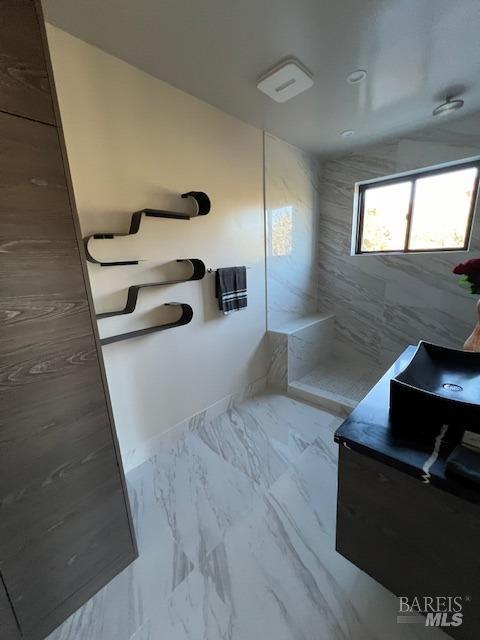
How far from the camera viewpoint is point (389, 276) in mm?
2834

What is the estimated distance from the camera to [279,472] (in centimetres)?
177

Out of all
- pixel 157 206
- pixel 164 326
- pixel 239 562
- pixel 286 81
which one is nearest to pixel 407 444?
pixel 239 562

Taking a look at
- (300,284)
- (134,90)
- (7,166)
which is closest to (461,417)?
(7,166)

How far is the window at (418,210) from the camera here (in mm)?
2387

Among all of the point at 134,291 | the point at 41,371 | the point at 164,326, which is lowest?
the point at 164,326

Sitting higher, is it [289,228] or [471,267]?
[289,228]

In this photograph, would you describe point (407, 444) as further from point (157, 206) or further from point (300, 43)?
point (300, 43)

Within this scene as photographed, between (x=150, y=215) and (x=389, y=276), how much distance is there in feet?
8.28

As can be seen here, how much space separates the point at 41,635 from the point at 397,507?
1.44 meters

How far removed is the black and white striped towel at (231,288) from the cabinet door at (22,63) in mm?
1407

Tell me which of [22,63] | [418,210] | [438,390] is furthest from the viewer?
[418,210]

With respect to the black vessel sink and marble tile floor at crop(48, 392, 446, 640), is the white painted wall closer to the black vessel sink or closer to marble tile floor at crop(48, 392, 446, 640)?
marble tile floor at crop(48, 392, 446, 640)

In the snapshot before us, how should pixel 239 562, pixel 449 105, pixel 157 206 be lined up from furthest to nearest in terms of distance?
pixel 449 105 → pixel 157 206 → pixel 239 562

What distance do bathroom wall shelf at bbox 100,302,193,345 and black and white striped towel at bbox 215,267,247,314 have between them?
31 centimetres
